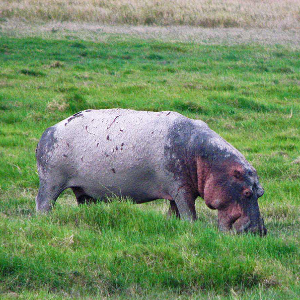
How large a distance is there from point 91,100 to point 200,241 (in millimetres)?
7690

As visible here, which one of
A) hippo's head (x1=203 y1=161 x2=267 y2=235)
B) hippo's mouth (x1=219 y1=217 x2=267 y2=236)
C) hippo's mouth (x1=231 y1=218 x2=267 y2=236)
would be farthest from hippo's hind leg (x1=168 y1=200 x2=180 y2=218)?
hippo's mouth (x1=231 y1=218 x2=267 y2=236)

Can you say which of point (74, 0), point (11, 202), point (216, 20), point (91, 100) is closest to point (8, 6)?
point (74, 0)

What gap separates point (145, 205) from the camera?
7.64 m

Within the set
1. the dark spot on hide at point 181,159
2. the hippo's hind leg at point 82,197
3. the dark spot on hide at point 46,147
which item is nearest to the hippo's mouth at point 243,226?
A: the dark spot on hide at point 181,159

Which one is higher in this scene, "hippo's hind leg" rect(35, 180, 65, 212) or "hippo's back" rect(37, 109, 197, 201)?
"hippo's back" rect(37, 109, 197, 201)

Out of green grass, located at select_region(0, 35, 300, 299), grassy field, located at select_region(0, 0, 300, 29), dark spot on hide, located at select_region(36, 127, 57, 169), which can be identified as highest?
dark spot on hide, located at select_region(36, 127, 57, 169)

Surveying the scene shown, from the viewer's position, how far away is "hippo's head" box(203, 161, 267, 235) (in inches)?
225

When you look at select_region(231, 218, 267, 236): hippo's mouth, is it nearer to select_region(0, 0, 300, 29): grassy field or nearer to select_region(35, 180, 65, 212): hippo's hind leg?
select_region(35, 180, 65, 212): hippo's hind leg

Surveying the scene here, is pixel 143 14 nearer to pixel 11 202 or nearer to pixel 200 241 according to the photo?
pixel 11 202

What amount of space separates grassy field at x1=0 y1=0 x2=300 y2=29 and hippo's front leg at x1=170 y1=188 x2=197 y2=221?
22.2 metres

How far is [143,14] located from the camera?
90.9ft

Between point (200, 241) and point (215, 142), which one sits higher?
point (215, 142)

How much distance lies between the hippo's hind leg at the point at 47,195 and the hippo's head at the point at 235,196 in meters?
1.68

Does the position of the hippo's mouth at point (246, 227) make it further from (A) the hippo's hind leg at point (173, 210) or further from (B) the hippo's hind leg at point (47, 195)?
(B) the hippo's hind leg at point (47, 195)
